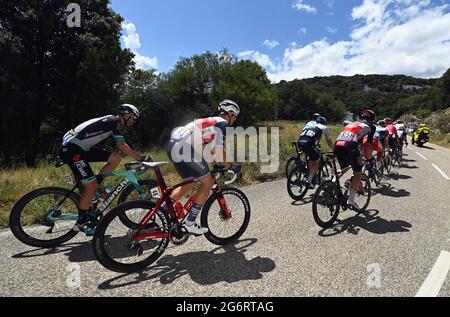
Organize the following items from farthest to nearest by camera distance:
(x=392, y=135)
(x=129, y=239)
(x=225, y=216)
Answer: (x=392, y=135), (x=225, y=216), (x=129, y=239)

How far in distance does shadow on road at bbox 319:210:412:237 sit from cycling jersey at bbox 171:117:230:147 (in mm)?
2443

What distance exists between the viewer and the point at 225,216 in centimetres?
499

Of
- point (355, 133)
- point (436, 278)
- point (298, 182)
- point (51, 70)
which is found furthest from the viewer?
point (51, 70)

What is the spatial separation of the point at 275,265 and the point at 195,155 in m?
1.81

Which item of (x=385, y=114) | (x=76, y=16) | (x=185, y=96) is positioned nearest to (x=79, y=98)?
(x=76, y=16)

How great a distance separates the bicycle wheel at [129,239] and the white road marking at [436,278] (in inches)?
121

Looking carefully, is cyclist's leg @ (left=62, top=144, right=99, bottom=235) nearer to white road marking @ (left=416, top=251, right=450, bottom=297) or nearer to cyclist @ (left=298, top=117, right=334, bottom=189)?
white road marking @ (left=416, top=251, right=450, bottom=297)

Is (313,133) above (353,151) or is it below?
above

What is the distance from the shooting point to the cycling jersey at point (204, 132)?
4578 mm

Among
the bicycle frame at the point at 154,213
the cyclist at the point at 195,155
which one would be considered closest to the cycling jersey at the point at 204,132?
the cyclist at the point at 195,155

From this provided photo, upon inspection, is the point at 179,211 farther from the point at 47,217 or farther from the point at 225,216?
the point at 47,217

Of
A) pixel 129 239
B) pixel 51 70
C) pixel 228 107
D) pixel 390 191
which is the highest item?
pixel 51 70

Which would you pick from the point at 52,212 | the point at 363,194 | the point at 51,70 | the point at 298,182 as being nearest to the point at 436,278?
the point at 363,194

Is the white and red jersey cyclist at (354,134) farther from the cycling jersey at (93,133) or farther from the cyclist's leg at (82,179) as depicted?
the cyclist's leg at (82,179)
